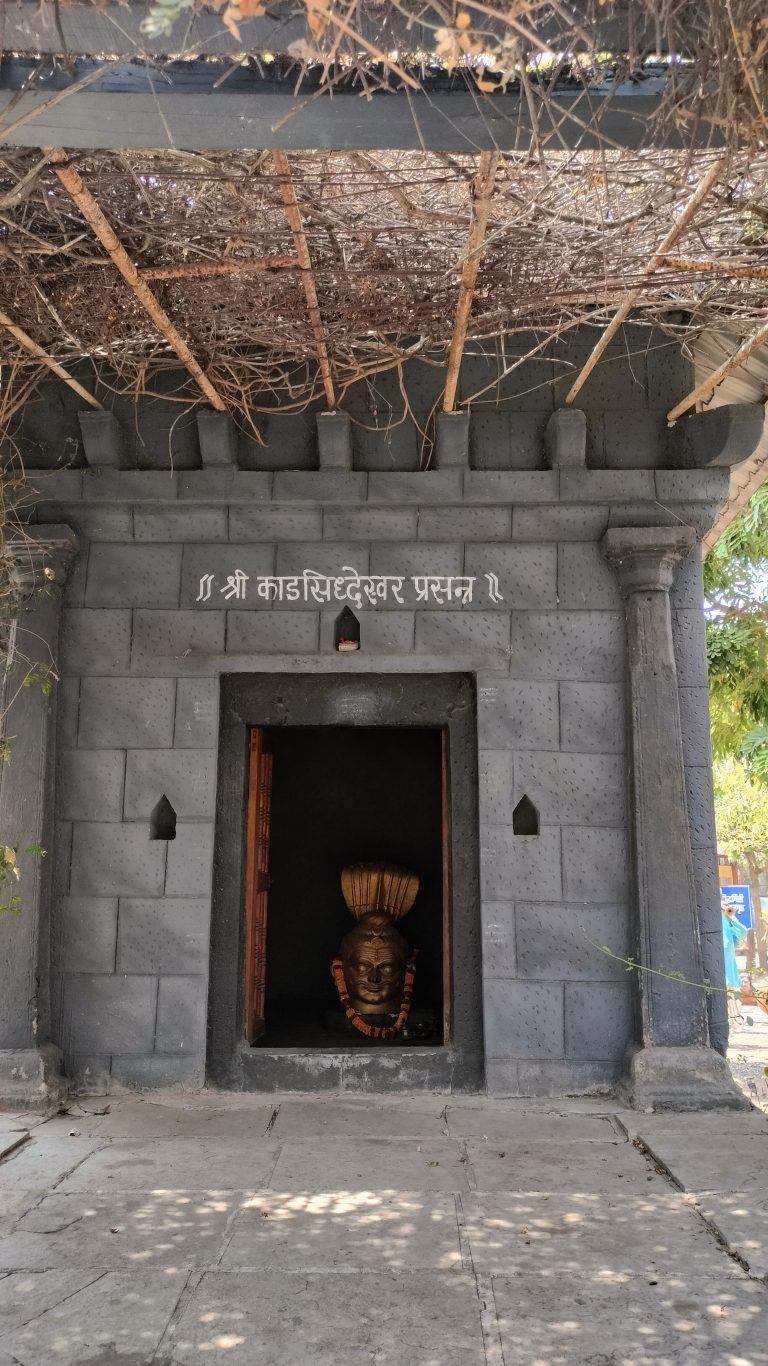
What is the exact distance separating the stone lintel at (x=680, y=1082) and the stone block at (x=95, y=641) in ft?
10.9

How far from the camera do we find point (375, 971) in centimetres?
743

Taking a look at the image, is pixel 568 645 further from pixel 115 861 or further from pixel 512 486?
pixel 115 861

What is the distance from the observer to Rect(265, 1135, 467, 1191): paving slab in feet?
13.6

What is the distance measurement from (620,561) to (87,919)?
11.0 feet

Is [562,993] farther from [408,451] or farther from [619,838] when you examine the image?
[408,451]

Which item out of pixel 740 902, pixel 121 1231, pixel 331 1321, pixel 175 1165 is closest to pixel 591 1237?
pixel 331 1321

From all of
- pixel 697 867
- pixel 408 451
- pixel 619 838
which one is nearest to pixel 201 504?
pixel 408 451

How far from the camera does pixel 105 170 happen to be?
382 cm

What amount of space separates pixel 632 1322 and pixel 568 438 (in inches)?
166

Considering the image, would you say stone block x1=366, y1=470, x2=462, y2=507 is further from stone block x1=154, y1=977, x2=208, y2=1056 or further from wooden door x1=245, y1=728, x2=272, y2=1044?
stone block x1=154, y1=977, x2=208, y2=1056

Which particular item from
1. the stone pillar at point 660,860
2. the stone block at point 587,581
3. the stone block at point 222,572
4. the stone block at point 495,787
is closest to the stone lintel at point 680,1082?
the stone pillar at point 660,860

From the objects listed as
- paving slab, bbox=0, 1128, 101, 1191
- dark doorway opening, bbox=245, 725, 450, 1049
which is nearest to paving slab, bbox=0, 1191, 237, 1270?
paving slab, bbox=0, 1128, 101, 1191

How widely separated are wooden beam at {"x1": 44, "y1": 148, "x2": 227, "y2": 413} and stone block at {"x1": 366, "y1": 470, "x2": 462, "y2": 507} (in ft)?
3.16

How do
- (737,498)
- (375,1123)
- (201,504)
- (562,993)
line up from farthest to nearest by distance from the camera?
(737,498), (201,504), (562,993), (375,1123)
